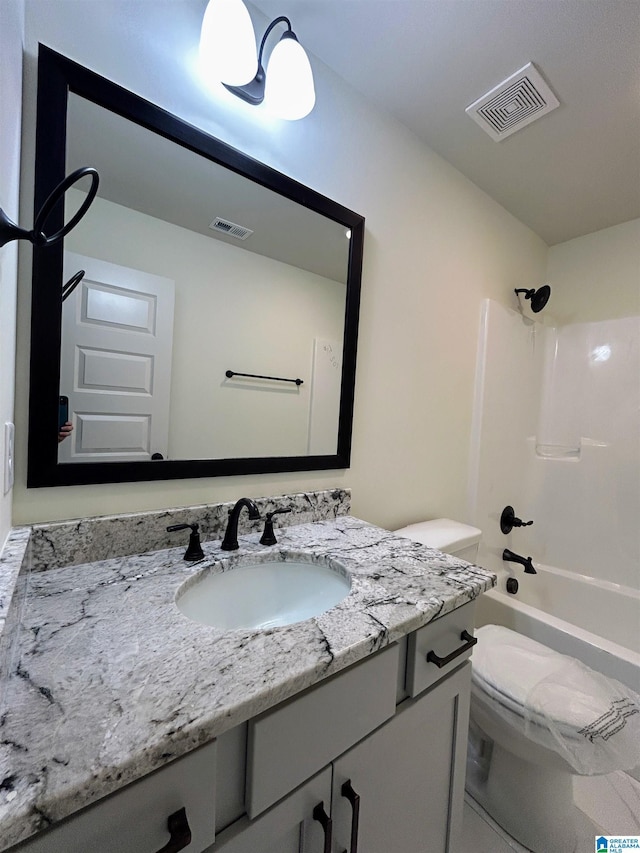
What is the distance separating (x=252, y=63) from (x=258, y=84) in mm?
72

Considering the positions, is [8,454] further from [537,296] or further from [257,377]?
[537,296]

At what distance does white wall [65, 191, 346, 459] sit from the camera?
2.89 feet

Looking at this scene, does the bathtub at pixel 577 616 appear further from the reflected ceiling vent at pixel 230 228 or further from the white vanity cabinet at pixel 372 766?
the reflected ceiling vent at pixel 230 228

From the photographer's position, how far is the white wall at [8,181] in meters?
0.56

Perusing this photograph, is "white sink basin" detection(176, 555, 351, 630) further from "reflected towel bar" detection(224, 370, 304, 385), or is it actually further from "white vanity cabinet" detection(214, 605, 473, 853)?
"reflected towel bar" detection(224, 370, 304, 385)

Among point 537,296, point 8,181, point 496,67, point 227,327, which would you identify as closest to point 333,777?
point 227,327

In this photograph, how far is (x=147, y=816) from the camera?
→ 1.30 feet

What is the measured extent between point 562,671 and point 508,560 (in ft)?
2.95

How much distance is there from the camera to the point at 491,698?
41.4 inches

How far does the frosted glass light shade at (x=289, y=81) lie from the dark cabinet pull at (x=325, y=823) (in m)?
1.59

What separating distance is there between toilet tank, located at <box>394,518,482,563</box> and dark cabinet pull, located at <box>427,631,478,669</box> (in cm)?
49

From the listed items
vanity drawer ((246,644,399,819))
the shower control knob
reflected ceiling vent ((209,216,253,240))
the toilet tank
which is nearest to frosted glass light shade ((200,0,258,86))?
reflected ceiling vent ((209,216,253,240))

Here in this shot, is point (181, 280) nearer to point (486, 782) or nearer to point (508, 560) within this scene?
point (486, 782)

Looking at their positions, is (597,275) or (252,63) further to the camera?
(597,275)
